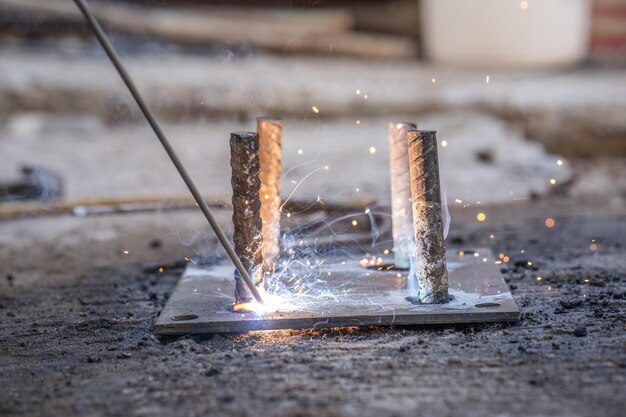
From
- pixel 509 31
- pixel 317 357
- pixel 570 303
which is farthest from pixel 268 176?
pixel 509 31

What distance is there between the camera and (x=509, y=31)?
9.20 meters

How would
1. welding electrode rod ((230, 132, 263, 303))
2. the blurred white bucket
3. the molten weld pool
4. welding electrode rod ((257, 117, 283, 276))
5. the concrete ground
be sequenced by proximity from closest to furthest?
1. the concrete ground
2. the molten weld pool
3. welding electrode rod ((230, 132, 263, 303))
4. welding electrode rod ((257, 117, 283, 276))
5. the blurred white bucket

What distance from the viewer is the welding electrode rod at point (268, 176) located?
386 cm

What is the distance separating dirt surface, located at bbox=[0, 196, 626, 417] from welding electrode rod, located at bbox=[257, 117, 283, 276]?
21.4 inches

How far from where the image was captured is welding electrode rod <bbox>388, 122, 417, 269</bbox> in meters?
3.87

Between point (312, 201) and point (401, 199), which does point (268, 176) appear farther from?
point (312, 201)

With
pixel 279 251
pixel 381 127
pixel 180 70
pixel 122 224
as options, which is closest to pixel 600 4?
pixel 381 127

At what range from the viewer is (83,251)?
5.08 meters

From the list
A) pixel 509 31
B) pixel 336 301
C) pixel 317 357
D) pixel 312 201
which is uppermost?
pixel 509 31

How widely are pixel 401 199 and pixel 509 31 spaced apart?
5.81 metres

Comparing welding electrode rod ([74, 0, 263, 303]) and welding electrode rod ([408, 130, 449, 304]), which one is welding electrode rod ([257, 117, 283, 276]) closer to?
welding electrode rod ([74, 0, 263, 303])

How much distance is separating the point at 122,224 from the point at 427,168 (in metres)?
2.83

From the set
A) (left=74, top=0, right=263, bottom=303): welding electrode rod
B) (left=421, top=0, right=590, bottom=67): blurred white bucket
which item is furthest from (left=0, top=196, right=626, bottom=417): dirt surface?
(left=421, top=0, right=590, bottom=67): blurred white bucket

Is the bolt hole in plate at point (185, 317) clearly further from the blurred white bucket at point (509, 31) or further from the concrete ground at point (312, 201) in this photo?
the blurred white bucket at point (509, 31)
